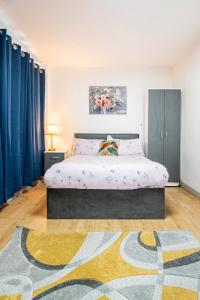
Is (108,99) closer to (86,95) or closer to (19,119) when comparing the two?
(86,95)

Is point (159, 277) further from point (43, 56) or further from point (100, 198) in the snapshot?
point (43, 56)

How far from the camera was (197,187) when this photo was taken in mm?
4027

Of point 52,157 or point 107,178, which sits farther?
point 52,157

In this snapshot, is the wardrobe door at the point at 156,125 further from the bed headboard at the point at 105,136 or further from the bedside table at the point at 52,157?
the bedside table at the point at 52,157

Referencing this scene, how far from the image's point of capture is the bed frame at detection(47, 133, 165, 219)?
9.77ft

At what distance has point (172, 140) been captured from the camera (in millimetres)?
4871

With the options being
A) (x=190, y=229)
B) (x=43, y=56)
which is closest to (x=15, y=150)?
(x=43, y=56)

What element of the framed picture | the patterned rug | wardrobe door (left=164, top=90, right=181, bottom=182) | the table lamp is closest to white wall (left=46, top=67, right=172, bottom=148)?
the framed picture

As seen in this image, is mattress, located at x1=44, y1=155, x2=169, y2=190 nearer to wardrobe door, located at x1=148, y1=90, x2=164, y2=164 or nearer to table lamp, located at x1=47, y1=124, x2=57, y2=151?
wardrobe door, located at x1=148, y1=90, x2=164, y2=164

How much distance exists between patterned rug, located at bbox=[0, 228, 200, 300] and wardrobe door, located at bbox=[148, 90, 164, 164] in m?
2.50

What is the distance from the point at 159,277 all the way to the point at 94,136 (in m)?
3.68

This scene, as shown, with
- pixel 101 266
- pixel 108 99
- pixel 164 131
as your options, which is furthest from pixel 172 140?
pixel 101 266

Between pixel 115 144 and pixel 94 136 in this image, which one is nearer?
pixel 115 144

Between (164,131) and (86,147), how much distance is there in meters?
1.54
